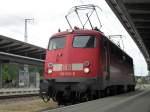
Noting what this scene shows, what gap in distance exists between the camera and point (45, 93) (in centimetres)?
2055

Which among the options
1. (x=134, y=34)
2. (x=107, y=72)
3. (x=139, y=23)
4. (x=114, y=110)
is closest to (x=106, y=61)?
(x=107, y=72)

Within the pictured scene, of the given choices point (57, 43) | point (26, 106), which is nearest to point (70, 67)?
point (57, 43)

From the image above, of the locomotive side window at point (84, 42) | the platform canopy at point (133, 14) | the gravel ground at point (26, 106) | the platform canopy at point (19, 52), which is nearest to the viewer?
the gravel ground at point (26, 106)

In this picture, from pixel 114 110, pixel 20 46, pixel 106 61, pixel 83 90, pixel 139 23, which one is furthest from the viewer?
pixel 20 46

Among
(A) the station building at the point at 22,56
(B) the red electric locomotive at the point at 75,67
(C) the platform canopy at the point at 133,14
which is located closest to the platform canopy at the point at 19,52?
(A) the station building at the point at 22,56

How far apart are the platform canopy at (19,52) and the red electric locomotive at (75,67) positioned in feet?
90.8

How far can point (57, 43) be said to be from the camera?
21797mm

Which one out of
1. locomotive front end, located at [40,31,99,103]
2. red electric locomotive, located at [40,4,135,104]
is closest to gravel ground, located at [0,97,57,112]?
red electric locomotive, located at [40,4,135,104]

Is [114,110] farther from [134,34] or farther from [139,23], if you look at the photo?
[134,34]

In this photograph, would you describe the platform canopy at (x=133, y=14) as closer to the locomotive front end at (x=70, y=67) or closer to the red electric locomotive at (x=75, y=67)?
the red electric locomotive at (x=75, y=67)

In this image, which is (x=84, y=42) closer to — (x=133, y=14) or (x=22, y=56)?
(x=133, y=14)

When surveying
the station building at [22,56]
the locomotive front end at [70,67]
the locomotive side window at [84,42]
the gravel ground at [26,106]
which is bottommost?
the gravel ground at [26,106]

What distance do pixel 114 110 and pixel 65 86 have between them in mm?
4768

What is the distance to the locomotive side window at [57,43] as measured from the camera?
2158 cm
